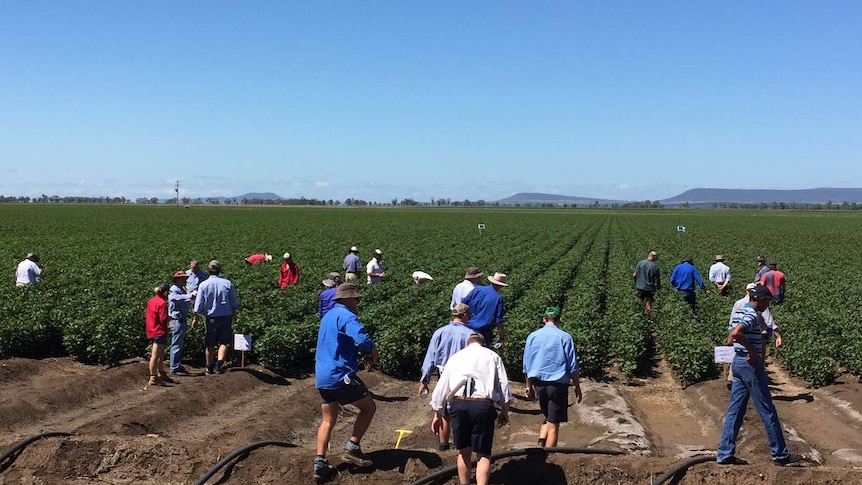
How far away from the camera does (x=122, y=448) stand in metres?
7.79

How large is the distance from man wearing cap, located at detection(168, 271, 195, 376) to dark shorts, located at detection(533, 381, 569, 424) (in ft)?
22.0

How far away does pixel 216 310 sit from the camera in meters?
11.6

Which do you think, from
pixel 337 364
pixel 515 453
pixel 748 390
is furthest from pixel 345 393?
pixel 748 390

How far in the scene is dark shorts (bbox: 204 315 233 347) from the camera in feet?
38.3

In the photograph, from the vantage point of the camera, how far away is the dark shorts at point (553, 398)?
773 centimetres

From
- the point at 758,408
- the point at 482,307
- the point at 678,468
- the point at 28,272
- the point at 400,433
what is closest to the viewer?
the point at 678,468

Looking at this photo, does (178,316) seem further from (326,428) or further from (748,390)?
(748,390)

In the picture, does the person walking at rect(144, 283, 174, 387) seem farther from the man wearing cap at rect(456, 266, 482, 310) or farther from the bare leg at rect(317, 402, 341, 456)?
the bare leg at rect(317, 402, 341, 456)

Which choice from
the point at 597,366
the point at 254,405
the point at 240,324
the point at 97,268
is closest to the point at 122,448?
the point at 254,405

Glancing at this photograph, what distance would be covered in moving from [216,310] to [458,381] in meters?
6.51

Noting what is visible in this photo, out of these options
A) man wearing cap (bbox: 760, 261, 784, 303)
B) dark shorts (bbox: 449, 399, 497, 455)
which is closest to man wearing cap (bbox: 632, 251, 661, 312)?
man wearing cap (bbox: 760, 261, 784, 303)

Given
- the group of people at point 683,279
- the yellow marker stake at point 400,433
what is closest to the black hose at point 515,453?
the yellow marker stake at point 400,433

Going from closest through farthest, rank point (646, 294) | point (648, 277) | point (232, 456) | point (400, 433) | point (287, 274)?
point (232, 456) < point (400, 433) < point (648, 277) < point (646, 294) < point (287, 274)

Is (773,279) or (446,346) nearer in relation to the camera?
(446,346)
